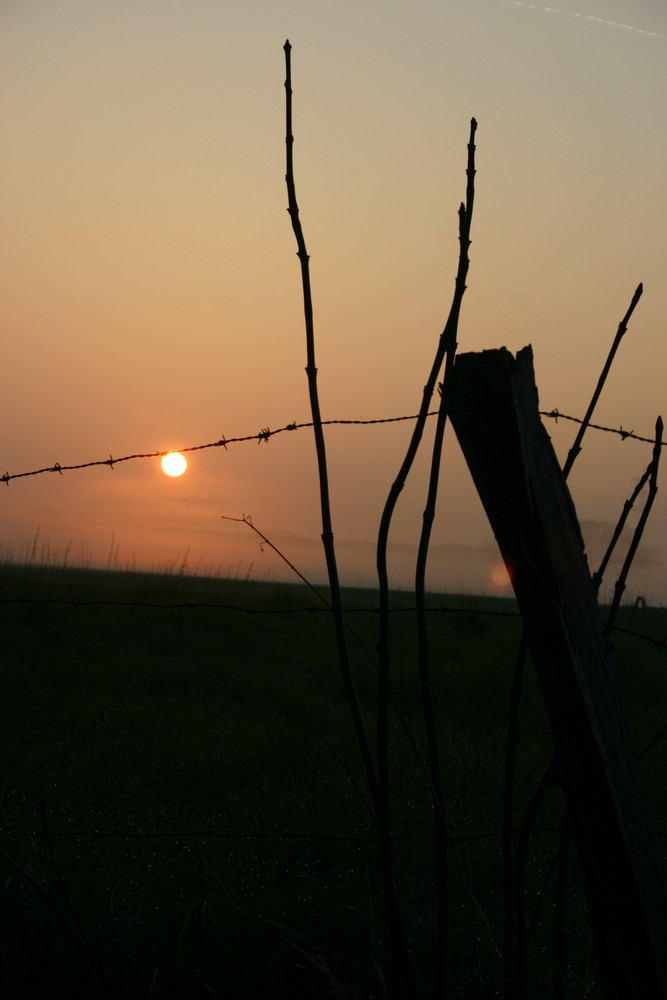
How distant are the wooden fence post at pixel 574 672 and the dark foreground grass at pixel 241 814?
1.35ft

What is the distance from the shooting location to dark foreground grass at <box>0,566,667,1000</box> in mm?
2420

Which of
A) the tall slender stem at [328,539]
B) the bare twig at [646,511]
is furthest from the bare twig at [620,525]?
the tall slender stem at [328,539]

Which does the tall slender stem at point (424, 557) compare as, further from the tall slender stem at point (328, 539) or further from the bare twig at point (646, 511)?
the bare twig at point (646, 511)

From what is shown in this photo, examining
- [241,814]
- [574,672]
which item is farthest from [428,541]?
[241,814]

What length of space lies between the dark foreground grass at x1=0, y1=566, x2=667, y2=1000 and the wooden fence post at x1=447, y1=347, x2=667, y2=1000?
0.41 m

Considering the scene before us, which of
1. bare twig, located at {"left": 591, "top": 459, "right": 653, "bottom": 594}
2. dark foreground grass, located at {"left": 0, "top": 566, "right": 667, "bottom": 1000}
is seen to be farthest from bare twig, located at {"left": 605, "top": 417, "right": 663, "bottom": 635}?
dark foreground grass, located at {"left": 0, "top": 566, "right": 667, "bottom": 1000}

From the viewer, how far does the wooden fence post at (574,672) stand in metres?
1.66

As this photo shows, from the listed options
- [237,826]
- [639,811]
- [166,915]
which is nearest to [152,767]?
[237,826]

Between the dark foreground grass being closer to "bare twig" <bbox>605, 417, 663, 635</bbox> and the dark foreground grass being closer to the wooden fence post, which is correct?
the wooden fence post

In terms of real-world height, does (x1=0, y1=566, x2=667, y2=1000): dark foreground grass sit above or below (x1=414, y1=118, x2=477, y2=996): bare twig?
below

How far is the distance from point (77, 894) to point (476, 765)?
3061 mm

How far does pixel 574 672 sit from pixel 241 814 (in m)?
2.99

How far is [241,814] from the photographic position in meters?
4.20

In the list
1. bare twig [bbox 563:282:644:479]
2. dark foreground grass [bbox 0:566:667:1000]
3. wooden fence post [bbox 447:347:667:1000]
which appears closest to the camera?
wooden fence post [bbox 447:347:667:1000]
